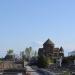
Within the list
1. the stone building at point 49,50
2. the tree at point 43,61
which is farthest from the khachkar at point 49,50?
the tree at point 43,61

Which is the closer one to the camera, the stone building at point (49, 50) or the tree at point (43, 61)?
the tree at point (43, 61)

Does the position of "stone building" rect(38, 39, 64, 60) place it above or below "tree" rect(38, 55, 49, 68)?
above

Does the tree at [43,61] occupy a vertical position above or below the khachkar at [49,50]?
below

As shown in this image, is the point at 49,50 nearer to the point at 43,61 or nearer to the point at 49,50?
the point at 49,50

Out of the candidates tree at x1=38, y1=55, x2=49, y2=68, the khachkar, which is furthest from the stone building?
tree at x1=38, y1=55, x2=49, y2=68

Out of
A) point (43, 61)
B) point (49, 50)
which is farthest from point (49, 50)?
point (43, 61)

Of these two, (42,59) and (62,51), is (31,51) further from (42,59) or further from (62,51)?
(42,59)

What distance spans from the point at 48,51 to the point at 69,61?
4499 centimetres

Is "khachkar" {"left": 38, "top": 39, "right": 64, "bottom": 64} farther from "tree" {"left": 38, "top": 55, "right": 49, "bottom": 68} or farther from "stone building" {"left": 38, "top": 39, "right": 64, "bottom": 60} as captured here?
"tree" {"left": 38, "top": 55, "right": 49, "bottom": 68}

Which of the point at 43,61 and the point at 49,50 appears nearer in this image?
the point at 43,61

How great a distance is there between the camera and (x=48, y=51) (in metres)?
143

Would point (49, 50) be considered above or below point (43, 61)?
above

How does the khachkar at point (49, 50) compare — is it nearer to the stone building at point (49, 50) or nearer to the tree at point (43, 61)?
the stone building at point (49, 50)

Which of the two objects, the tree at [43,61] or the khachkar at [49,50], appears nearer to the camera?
the tree at [43,61]
